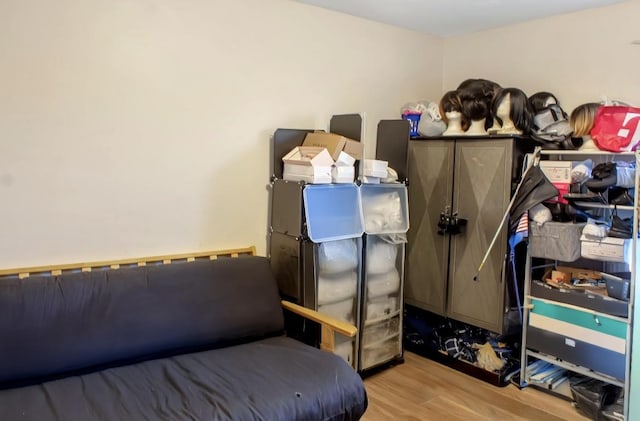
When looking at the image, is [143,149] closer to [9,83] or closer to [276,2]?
[9,83]

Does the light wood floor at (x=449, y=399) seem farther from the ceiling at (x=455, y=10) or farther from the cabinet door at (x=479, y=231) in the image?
the ceiling at (x=455, y=10)

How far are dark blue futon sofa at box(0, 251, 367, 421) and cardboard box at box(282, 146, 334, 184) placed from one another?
2.38 ft

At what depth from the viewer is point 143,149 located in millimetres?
2650

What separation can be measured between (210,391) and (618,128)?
259 cm

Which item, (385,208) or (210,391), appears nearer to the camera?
(210,391)

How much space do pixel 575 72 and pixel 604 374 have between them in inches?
77.3

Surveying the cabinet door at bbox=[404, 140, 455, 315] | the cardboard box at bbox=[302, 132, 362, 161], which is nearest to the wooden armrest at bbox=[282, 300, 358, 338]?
the cardboard box at bbox=[302, 132, 362, 161]

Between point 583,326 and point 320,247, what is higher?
point 320,247

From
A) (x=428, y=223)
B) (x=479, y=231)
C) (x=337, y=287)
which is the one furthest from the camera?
(x=428, y=223)

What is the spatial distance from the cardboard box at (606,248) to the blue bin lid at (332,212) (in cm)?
130

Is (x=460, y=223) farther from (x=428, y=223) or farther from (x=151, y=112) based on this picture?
(x=151, y=112)

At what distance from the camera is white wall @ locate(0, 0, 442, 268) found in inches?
91.6

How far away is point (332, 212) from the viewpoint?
3.00m

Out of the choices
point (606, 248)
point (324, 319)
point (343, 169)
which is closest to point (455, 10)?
point (343, 169)
